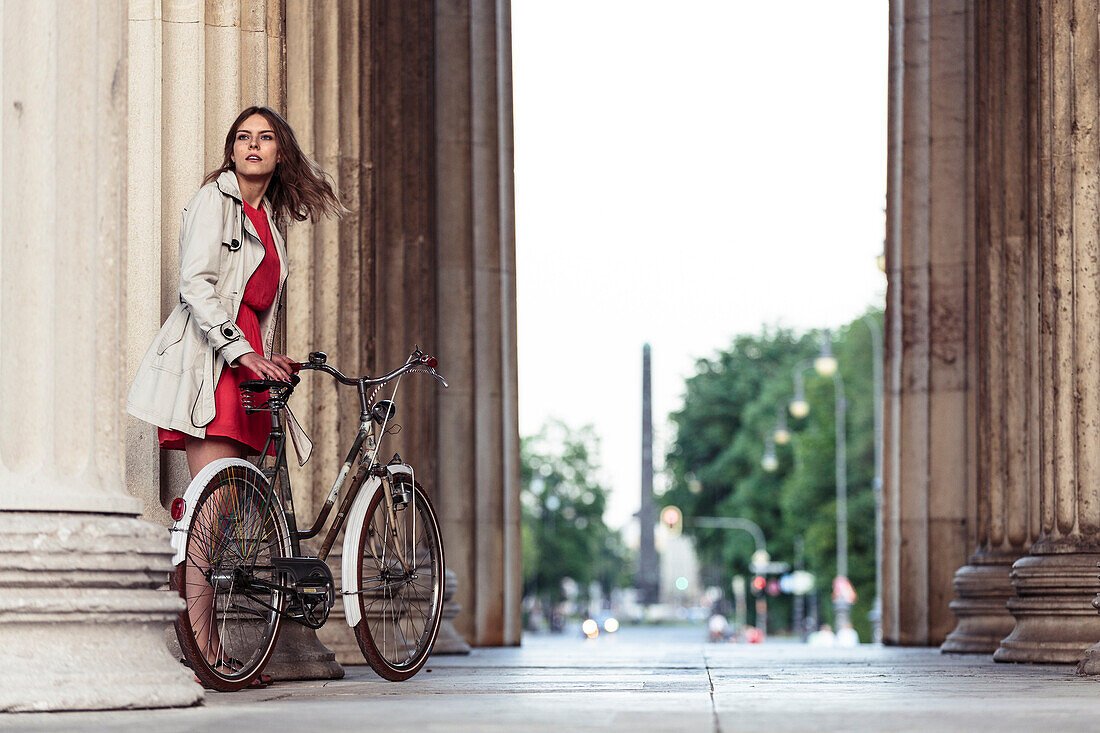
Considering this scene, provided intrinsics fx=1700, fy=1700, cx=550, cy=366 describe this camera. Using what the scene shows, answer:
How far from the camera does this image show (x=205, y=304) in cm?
725

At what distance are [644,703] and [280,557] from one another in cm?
184

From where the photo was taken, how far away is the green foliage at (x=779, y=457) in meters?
65.8

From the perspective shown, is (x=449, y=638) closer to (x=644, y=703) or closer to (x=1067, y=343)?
(x=1067, y=343)

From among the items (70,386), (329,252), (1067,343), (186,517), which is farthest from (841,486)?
(70,386)

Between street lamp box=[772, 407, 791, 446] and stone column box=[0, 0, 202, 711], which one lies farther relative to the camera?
street lamp box=[772, 407, 791, 446]

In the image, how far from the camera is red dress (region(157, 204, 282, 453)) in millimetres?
7336

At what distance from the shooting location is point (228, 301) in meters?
7.55

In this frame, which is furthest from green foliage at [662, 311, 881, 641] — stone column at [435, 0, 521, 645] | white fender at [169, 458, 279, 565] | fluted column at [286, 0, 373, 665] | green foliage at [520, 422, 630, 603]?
white fender at [169, 458, 279, 565]

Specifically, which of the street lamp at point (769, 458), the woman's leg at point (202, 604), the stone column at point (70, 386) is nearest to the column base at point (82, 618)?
the stone column at point (70, 386)

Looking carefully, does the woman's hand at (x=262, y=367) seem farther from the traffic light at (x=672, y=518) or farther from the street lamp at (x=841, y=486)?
the traffic light at (x=672, y=518)

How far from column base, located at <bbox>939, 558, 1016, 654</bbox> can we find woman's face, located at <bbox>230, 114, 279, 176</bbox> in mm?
8194

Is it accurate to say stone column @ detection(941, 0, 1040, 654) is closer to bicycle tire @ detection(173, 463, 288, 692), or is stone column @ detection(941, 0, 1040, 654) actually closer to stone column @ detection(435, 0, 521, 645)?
stone column @ detection(435, 0, 521, 645)

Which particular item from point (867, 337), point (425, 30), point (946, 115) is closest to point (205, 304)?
point (425, 30)

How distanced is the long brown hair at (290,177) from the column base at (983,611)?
778 centimetres
